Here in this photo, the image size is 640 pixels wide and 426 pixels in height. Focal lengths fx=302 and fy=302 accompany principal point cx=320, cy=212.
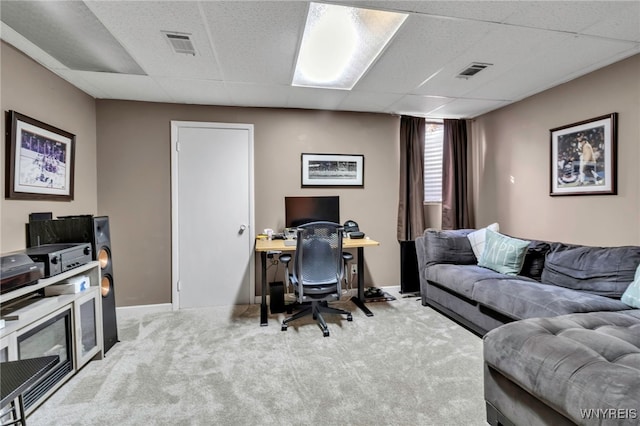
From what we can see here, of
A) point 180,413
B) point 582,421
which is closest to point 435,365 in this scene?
point 582,421

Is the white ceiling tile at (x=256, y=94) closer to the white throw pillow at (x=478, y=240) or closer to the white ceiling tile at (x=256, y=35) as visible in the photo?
the white ceiling tile at (x=256, y=35)

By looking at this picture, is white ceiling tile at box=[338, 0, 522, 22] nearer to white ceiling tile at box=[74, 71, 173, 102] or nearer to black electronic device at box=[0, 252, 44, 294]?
white ceiling tile at box=[74, 71, 173, 102]

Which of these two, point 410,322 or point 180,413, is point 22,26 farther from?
point 410,322

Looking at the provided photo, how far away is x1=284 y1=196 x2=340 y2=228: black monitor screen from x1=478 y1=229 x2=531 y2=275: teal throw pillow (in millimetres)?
1671

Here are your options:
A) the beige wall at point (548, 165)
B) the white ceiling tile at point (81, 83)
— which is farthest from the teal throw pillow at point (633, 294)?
the white ceiling tile at point (81, 83)

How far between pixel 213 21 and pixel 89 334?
2.46m

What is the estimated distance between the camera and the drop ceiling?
1852mm

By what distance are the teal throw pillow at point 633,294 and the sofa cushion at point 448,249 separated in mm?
1350

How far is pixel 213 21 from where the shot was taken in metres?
1.96

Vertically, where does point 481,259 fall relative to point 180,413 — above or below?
above

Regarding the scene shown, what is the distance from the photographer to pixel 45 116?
2574 mm

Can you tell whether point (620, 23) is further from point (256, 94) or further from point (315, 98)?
point (256, 94)

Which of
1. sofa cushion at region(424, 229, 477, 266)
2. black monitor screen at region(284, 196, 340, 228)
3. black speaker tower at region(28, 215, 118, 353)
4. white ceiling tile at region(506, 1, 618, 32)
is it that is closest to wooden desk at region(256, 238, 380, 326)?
black monitor screen at region(284, 196, 340, 228)

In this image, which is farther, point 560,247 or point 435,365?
point 560,247
